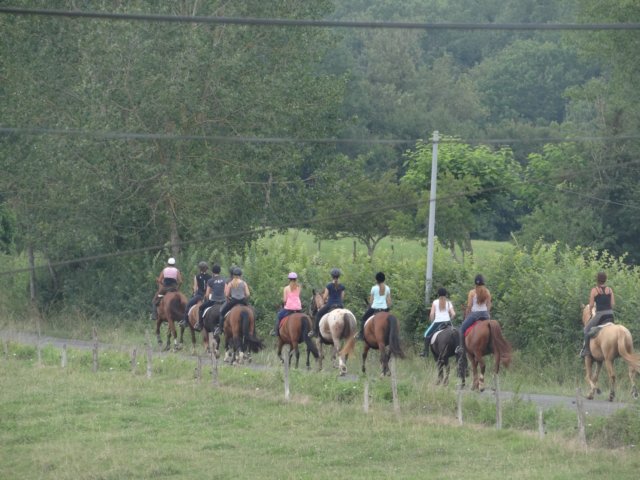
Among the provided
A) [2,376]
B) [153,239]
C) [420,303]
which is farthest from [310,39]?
[2,376]

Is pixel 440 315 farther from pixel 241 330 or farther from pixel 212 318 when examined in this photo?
pixel 212 318

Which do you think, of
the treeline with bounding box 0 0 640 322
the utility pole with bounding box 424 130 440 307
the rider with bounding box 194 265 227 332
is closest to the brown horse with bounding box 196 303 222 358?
the rider with bounding box 194 265 227 332

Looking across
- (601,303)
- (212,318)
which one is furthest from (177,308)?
(601,303)

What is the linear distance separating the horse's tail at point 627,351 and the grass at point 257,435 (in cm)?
335

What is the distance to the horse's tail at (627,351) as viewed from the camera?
23.8 m

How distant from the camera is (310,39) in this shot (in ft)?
163

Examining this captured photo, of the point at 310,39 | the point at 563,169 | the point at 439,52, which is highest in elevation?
the point at 439,52

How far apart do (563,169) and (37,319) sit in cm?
2066

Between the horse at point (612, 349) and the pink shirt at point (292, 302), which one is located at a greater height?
the pink shirt at point (292, 302)

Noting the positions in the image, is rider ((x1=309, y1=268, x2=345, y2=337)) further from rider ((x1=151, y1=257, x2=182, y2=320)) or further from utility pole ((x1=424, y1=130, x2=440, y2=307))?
rider ((x1=151, y1=257, x2=182, y2=320))

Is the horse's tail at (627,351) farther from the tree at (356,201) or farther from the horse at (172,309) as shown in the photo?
the tree at (356,201)

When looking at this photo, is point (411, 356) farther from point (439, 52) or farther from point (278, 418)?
point (439, 52)

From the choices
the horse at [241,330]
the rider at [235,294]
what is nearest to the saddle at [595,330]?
the horse at [241,330]

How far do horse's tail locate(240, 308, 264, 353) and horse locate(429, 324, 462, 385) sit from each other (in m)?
4.68
